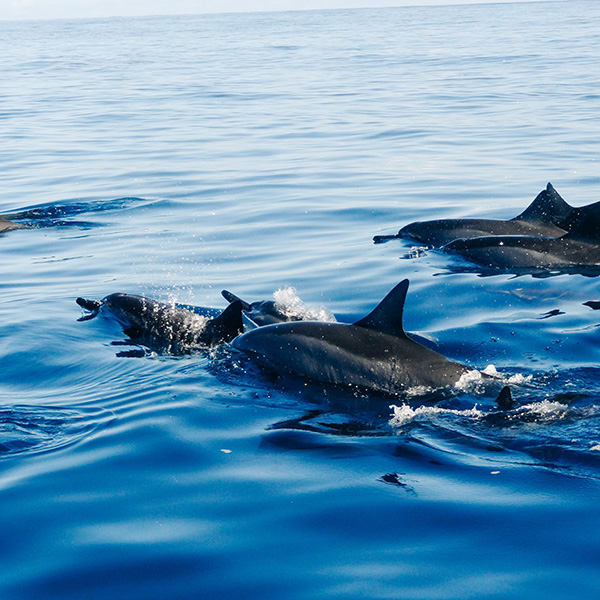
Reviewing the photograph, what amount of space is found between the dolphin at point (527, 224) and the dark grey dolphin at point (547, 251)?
1.00 ft

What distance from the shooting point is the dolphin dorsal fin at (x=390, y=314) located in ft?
22.2

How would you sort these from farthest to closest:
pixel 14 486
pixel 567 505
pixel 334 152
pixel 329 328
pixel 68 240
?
Answer: pixel 334 152 → pixel 68 240 → pixel 329 328 → pixel 14 486 → pixel 567 505

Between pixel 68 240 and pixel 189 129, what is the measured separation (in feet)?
47.6

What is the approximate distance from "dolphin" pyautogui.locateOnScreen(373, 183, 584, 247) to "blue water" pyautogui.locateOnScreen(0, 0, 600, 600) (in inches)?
26.3

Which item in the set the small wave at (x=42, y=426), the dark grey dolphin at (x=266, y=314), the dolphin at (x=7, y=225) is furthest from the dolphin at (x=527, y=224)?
the small wave at (x=42, y=426)

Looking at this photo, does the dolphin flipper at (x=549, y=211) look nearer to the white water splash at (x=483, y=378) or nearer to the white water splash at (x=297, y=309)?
the white water splash at (x=297, y=309)

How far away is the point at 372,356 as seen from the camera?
280 inches

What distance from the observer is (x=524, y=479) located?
5609 mm

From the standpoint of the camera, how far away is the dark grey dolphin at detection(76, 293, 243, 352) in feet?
28.1

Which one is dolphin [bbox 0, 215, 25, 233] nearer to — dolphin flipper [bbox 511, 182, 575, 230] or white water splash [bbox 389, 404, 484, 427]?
dolphin flipper [bbox 511, 182, 575, 230]

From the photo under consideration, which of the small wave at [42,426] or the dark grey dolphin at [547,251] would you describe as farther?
the dark grey dolphin at [547,251]

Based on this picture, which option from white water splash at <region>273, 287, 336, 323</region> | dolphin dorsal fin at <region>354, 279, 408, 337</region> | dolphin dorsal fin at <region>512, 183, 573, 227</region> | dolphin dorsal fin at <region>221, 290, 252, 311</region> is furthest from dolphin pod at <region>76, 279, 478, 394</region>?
dolphin dorsal fin at <region>512, 183, 573, 227</region>

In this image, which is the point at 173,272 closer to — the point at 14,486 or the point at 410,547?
the point at 14,486

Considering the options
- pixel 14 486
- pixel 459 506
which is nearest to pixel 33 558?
pixel 14 486
